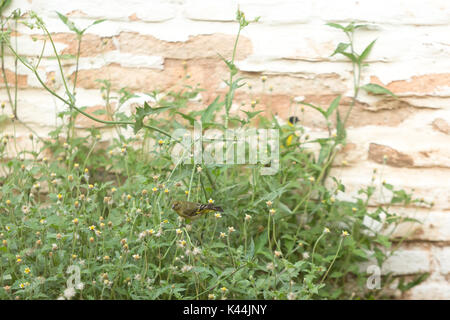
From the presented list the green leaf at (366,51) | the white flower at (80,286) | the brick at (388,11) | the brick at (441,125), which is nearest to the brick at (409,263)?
the brick at (441,125)

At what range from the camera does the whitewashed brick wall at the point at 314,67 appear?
8.36 ft

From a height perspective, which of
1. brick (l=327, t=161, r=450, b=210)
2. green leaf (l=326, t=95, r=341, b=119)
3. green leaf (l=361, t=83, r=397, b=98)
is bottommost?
brick (l=327, t=161, r=450, b=210)

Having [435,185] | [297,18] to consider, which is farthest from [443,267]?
[297,18]

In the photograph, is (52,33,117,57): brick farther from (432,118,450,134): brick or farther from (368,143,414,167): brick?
(432,118,450,134): brick

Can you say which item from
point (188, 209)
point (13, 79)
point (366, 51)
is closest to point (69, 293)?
point (188, 209)

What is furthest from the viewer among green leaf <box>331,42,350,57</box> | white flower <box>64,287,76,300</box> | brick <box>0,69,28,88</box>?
brick <box>0,69,28,88</box>

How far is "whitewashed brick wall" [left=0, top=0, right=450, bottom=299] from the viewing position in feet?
8.36

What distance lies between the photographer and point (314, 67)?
8.61 feet

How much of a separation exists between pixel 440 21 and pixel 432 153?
2.31 ft

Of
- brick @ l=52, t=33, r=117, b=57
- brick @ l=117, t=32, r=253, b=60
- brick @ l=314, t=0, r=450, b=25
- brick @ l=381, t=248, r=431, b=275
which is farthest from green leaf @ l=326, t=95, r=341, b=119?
brick @ l=52, t=33, r=117, b=57

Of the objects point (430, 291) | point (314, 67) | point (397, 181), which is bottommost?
point (430, 291)

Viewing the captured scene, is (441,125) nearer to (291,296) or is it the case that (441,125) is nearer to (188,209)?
(291,296)

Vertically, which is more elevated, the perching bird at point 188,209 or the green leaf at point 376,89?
the green leaf at point 376,89

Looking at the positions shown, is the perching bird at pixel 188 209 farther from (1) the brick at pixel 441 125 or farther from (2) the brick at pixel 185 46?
(1) the brick at pixel 441 125
